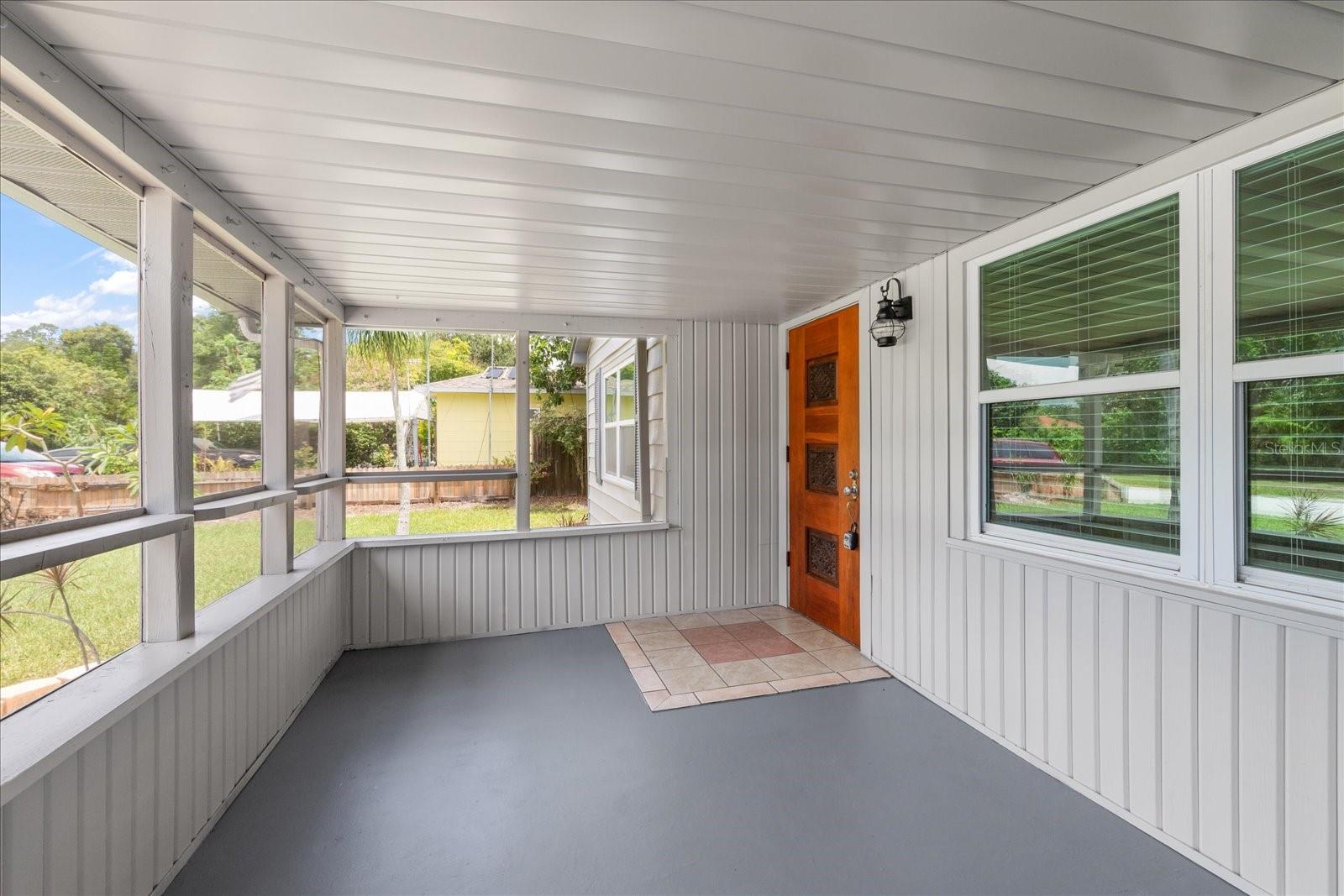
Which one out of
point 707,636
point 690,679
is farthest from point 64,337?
point 707,636

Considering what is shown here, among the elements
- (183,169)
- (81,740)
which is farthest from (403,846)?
(183,169)

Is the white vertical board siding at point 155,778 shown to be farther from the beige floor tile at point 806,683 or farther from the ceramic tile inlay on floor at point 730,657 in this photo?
the beige floor tile at point 806,683

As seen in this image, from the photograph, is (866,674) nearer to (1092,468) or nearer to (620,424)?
(1092,468)

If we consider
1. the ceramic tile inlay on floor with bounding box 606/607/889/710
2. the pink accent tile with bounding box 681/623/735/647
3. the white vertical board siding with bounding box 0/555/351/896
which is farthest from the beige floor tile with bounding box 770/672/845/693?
the white vertical board siding with bounding box 0/555/351/896

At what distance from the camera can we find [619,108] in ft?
5.73

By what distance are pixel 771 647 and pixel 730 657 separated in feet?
1.08

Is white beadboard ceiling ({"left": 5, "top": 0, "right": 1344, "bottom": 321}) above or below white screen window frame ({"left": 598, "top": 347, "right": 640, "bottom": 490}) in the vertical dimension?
above

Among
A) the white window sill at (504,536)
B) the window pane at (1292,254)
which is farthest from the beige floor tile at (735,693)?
the window pane at (1292,254)

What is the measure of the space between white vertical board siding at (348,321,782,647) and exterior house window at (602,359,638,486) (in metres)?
0.88

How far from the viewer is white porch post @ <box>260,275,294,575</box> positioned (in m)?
3.03

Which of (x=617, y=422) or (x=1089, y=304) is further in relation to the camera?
(x=617, y=422)

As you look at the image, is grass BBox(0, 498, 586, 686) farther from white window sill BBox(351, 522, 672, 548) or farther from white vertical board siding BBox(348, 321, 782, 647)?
white vertical board siding BBox(348, 321, 782, 647)

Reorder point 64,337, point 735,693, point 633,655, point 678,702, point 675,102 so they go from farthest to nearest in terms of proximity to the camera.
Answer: point 633,655, point 735,693, point 678,702, point 675,102, point 64,337

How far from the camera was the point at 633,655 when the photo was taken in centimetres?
390
